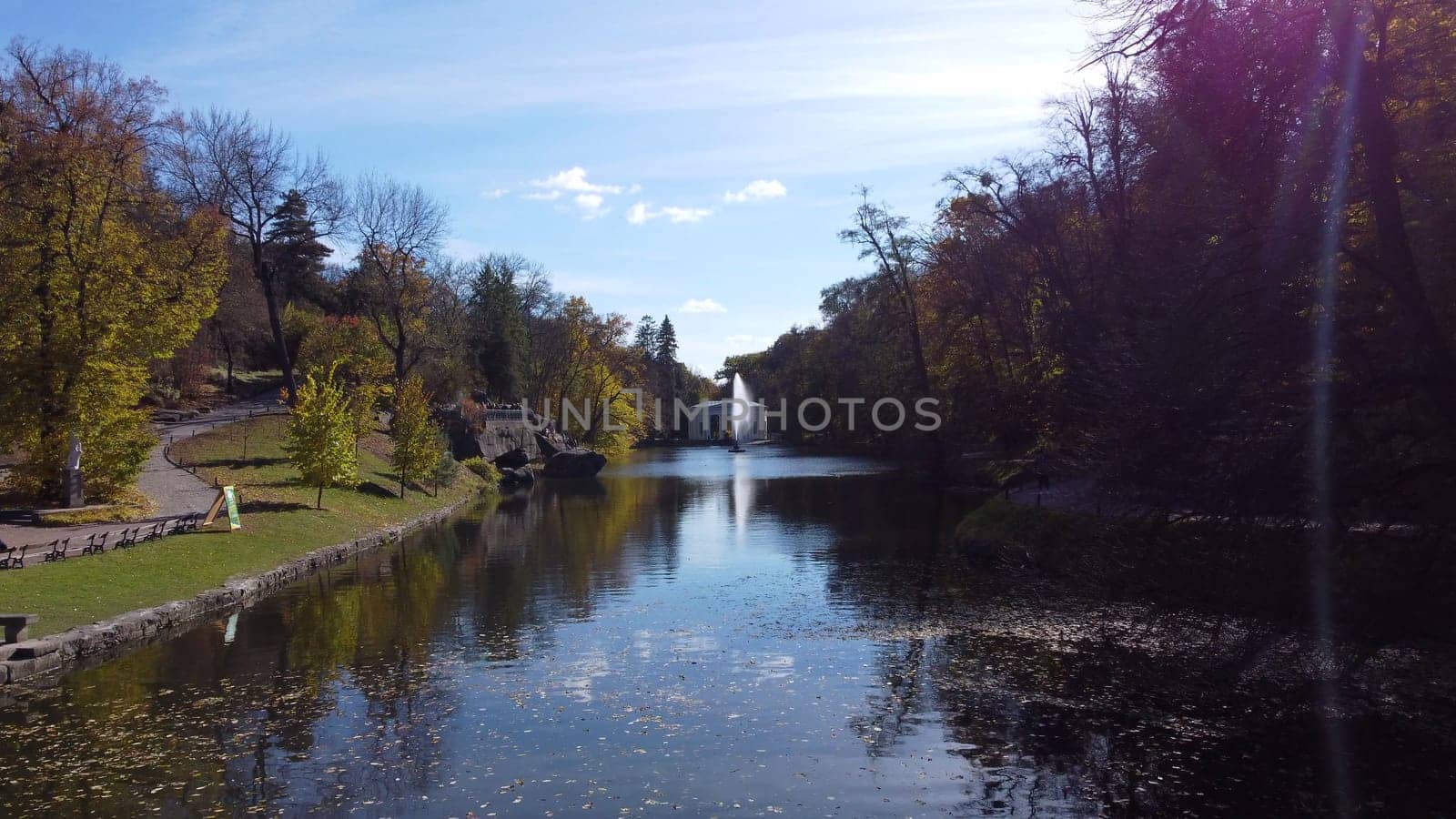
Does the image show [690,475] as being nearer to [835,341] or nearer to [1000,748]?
[835,341]

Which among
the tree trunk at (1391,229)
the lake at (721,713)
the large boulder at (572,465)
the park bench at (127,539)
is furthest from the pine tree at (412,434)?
the tree trunk at (1391,229)

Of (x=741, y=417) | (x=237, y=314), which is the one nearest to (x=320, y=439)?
(x=237, y=314)

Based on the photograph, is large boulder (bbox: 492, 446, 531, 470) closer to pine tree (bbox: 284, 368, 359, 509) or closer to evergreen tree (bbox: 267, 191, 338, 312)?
evergreen tree (bbox: 267, 191, 338, 312)

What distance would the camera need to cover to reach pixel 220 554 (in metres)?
20.4

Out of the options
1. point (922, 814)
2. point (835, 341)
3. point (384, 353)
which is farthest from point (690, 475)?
point (922, 814)

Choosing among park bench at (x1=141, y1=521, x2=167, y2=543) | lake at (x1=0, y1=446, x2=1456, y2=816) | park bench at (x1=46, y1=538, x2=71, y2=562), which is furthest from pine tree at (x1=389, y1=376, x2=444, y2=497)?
park bench at (x1=46, y1=538, x2=71, y2=562)

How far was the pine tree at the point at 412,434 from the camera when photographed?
34000 mm

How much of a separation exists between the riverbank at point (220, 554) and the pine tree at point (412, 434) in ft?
3.51

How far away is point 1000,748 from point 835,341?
63.3 m

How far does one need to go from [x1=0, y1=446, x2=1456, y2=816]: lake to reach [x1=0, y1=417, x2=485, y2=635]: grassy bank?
141cm

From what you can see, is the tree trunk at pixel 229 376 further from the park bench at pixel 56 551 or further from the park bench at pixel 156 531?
the park bench at pixel 56 551

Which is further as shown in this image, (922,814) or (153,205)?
(153,205)

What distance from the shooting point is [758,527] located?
30719mm

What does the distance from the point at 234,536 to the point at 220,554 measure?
196 centimetres
